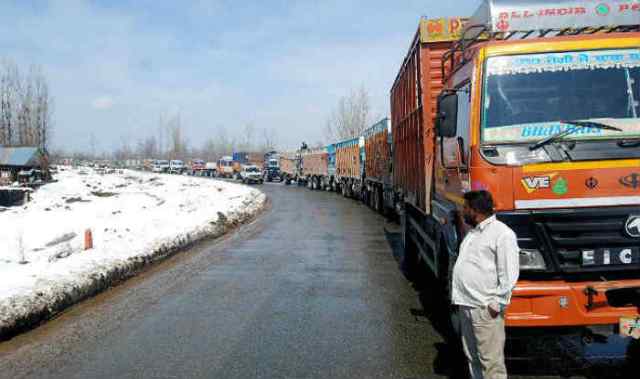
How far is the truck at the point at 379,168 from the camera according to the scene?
65.9 ft

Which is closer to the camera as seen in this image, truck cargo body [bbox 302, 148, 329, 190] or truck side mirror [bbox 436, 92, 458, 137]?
truck side mirror [bbox 436, 92, 458, 137]

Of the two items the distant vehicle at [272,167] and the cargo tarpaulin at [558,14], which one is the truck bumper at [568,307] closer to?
the cargo tarpaulin at [558,14]

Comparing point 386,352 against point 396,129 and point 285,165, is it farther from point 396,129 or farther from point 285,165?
point 285,165

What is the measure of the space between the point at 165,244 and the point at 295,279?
15.1ft

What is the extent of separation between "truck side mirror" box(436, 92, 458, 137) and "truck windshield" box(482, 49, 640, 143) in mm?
440

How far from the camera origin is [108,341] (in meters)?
6.61

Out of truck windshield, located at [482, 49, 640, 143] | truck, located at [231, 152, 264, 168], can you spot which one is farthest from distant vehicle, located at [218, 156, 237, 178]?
truck windshield, located at [482, 49, 640, 143]

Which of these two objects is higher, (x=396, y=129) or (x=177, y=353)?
(x=396, y=129)

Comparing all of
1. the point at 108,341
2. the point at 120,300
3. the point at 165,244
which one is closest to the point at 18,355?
the point at 108,341

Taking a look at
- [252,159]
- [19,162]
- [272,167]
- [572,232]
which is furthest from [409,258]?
[252,159]

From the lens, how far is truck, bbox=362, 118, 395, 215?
20.1 metres

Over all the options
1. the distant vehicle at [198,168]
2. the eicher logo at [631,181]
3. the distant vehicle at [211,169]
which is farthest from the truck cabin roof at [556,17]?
the distant vehicle at [198,168]

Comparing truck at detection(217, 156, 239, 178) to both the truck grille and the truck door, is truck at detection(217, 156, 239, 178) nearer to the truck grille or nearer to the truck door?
the truck door

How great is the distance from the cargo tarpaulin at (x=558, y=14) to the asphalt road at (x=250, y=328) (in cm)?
351
